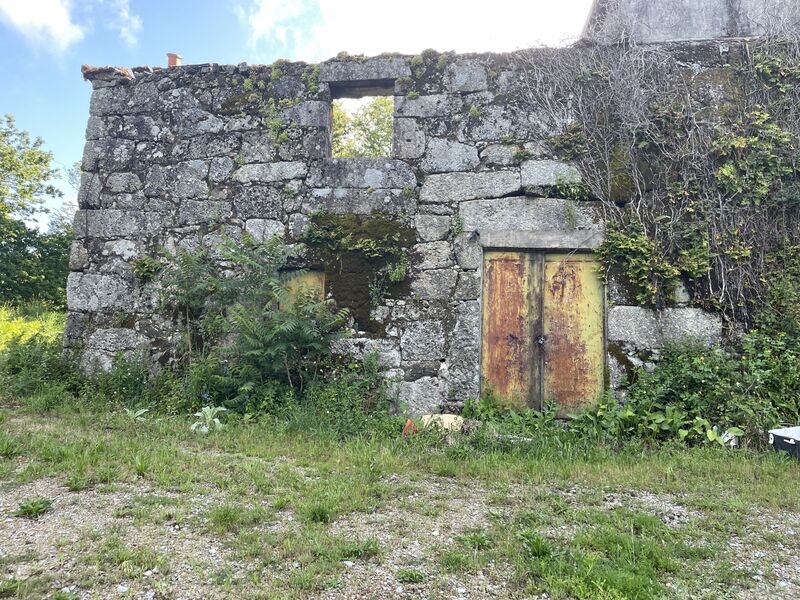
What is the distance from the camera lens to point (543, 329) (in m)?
5.40

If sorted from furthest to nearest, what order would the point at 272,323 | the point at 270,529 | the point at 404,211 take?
the point at 404,211 < the point at 272,323 < the point at 270,529

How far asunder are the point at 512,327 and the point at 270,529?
3.31 m

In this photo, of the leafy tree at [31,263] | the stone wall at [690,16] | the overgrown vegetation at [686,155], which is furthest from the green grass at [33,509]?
the leafy tree at [31,263]

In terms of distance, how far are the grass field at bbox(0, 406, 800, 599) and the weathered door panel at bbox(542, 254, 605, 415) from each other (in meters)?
0.87

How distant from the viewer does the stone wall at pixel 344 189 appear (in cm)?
544

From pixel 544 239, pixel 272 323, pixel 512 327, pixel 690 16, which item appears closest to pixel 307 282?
pixel 272 323

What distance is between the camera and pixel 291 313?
5340 mm

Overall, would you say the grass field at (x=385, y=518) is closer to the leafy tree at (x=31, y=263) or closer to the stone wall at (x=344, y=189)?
the stone wall at (x=344, y=189)

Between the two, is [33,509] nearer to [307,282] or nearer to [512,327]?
[307,282]

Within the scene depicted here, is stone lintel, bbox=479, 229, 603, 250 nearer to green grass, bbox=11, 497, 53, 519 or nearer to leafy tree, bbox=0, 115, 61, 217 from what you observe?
green grass, bbox=11, 497, 53, 519

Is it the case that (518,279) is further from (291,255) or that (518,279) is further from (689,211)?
(291,255)

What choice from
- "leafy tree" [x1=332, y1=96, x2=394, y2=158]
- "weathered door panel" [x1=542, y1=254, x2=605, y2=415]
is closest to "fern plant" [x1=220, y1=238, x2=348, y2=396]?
"weathered door panel" [x1=542, y1=254, x2=605, y2=415]

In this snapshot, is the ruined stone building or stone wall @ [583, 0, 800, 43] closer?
the ruined stone building

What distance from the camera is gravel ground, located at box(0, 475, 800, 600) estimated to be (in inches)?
92.0
